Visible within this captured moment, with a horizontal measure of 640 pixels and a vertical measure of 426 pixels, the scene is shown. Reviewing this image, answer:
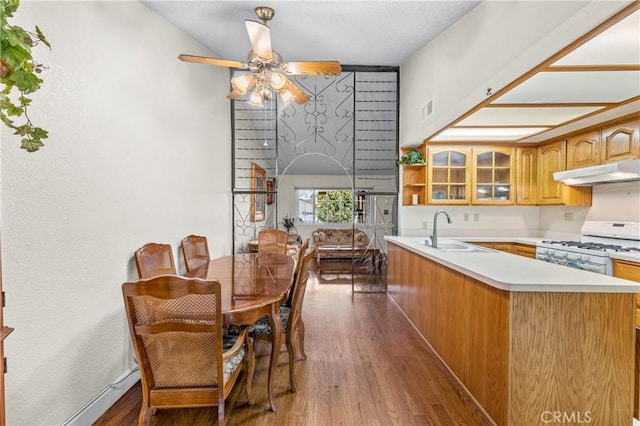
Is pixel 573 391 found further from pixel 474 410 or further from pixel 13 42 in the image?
pixel 13 42

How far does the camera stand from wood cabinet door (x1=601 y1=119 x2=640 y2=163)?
A: 102 inches

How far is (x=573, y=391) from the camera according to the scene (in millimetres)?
1511

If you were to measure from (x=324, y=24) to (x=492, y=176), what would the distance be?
274 centimetres

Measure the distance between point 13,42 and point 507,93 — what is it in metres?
2.60

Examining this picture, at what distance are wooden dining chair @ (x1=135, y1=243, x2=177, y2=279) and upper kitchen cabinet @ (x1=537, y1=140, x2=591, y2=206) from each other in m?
4.20

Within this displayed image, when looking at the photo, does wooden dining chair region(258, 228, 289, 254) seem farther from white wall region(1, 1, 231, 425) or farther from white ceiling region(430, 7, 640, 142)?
white ceiling region(430, 7, 640, 142)

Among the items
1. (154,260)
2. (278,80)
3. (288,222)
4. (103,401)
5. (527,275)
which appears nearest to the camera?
(527,275)

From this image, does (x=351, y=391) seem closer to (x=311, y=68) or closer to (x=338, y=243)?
(x=311, y=68)

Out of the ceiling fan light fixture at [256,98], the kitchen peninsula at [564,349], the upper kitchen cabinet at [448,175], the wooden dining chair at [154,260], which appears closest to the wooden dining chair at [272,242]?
the wooden dining chair at [154,260]

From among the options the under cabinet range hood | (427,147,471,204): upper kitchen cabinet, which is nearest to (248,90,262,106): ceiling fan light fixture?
(427,147,471,204): upper kitchen cabinet

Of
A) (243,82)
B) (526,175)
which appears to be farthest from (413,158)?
(243,82)

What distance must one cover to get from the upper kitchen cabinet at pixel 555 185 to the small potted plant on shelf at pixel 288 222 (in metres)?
5.03

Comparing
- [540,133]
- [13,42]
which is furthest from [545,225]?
[13,42]

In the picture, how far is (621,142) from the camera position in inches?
106
